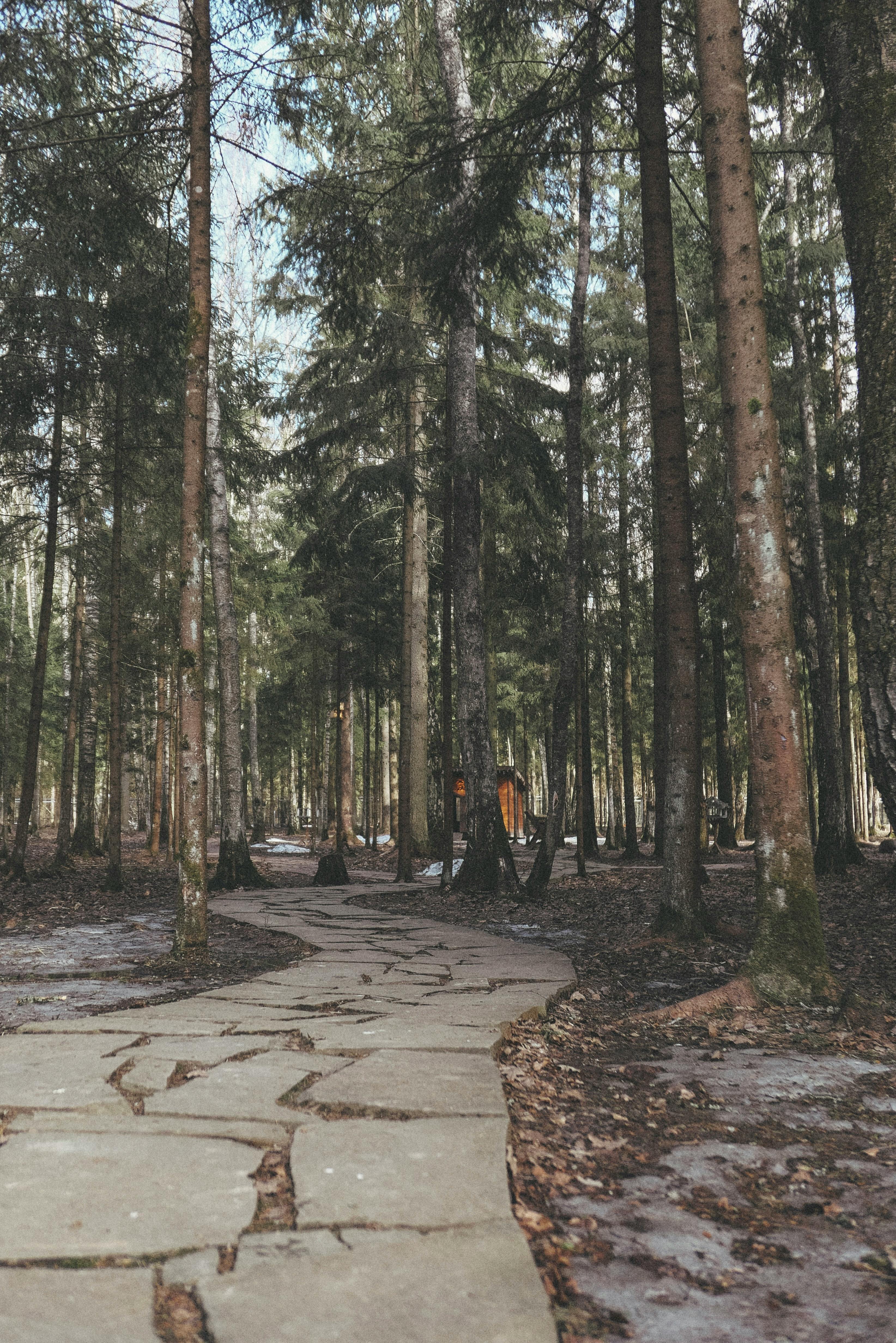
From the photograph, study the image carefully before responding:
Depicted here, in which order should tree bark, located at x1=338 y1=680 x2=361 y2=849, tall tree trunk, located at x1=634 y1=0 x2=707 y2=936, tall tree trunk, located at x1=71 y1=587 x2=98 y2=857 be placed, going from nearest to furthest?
tall tree trunk, located at x1=634 y1=0 x2=707 y2=936 < tall tree trunk, located at x1=71 y1=587 x2=98 y2=857 < tree bark, located at x1=338 y1=680 x2=361 y2=849

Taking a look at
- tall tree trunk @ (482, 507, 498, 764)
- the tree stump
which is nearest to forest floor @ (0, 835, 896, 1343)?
the tree stump

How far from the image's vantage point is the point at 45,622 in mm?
11898

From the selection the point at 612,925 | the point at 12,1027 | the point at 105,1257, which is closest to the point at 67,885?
the point at 612,925

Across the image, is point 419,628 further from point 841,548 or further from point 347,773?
point 841,548

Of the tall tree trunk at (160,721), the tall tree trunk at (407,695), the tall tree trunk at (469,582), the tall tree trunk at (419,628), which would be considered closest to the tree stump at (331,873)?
the tall tree trunk at (407,695)

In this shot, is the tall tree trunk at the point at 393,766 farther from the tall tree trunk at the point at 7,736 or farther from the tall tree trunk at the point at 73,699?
the tall tree trunk at the point at 7,736

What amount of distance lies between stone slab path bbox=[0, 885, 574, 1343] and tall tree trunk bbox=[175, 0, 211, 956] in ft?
6.71

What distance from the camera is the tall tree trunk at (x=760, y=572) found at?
4.61 m

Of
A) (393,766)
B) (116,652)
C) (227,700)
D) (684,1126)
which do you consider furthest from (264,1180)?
(393,766)

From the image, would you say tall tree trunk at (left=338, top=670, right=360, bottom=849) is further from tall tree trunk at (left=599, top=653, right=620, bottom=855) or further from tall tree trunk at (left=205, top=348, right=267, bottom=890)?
tall tree trunk at (left=205, top=348, right=267, bottom=890)

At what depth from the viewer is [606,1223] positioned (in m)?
2.32

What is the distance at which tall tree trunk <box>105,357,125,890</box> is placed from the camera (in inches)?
449

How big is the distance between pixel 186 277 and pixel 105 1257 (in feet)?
34.0

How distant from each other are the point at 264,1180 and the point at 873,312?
4842 millimetres
